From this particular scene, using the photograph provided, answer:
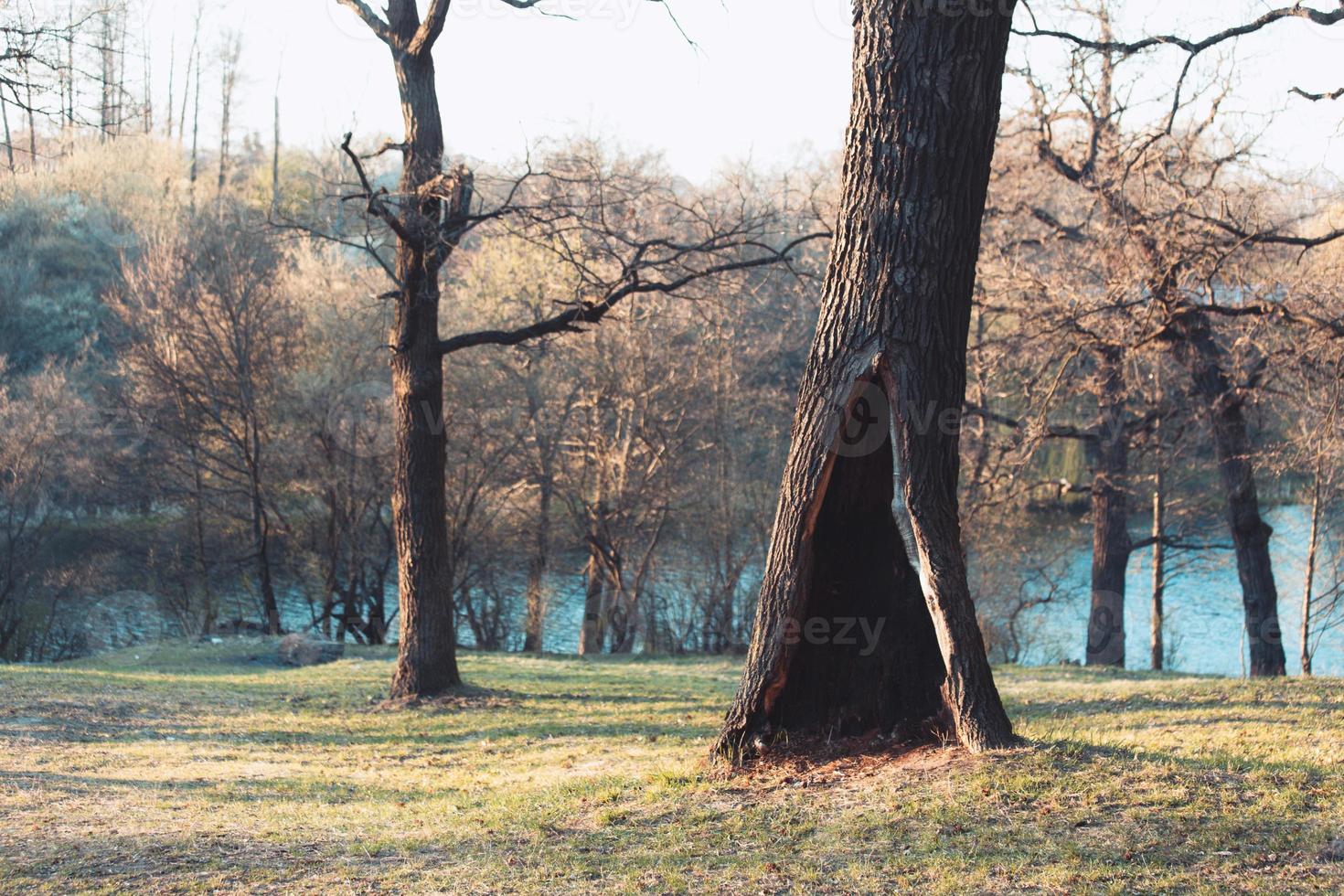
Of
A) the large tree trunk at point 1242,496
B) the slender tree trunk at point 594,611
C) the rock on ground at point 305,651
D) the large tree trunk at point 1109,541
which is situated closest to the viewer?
the large tree trunk at point 1242,496

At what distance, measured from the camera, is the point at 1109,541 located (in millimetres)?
17844

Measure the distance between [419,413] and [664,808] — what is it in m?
6.32

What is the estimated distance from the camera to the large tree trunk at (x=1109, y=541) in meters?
17.0

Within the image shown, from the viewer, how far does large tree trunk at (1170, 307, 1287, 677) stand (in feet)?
44.2

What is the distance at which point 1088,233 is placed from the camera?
13734 millimetres

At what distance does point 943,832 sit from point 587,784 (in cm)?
245

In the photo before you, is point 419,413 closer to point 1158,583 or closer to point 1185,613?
point 1158,583

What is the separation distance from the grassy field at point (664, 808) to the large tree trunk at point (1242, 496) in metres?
4.29

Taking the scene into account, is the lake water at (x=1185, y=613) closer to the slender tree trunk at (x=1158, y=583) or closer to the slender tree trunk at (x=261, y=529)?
the slender tree trunk at (x=1158, y=583)

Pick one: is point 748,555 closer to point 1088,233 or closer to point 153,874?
point 1088,233

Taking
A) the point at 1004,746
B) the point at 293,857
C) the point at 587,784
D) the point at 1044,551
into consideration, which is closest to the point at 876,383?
the point at 1004,746

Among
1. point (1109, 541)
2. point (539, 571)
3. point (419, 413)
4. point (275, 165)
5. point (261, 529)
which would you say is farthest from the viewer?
point (275, 165)

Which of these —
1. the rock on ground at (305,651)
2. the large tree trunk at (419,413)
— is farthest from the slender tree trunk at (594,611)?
the large tree trunk at (419,413)

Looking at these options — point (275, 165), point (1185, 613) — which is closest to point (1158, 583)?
point (1185, 613)
